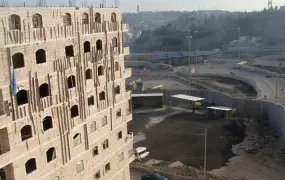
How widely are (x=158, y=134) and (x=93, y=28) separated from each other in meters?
34.5

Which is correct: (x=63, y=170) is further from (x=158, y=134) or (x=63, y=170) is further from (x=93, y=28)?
(x=158, y=134)

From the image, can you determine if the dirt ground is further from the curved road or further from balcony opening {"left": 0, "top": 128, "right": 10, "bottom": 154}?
balcony opening {"left": 0, "top": 128, "right": 10, "bottom": 154}

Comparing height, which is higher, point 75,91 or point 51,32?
point 51,32

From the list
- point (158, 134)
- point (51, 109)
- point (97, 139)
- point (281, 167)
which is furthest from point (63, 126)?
point (158, 134)

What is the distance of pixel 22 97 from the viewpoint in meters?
22.2

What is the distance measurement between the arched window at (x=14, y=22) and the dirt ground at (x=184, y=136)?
107ft

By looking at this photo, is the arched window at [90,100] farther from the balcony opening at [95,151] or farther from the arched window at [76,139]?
the balcony opening at [95,151]

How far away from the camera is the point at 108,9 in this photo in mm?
29281

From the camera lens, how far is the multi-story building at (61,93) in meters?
20.8

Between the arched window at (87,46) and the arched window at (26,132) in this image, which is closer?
the arched window at (26,132)

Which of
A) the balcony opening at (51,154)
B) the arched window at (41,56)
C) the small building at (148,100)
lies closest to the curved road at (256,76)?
the small building at (148,100)

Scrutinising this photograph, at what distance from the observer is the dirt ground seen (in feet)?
161

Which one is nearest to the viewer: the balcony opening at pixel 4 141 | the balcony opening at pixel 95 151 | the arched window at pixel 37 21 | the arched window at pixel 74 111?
the balcony opening at pixel 4 141

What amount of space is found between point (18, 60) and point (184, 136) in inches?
1569
